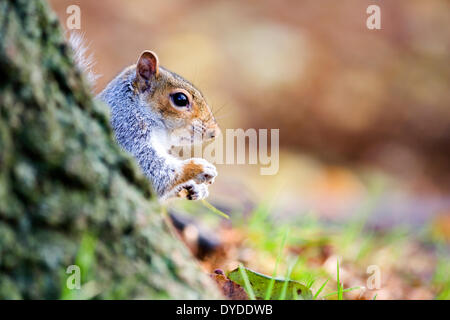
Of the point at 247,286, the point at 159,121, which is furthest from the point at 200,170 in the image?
the point at 247,286

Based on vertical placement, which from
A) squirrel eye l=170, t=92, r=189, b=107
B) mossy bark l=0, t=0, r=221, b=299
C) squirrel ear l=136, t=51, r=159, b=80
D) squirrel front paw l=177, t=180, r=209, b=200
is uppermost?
squirrel ear l=136, t=51, r=159, b=80

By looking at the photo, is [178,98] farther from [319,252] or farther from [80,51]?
[319,252]

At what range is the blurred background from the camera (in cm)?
523

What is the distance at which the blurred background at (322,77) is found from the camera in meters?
5.23

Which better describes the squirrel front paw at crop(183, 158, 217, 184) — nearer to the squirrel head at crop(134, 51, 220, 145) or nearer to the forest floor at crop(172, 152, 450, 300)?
the squirrel head at crop(134, 51, 220, 145)

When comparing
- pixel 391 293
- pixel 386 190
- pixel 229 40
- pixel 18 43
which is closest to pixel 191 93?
pixel 18 43

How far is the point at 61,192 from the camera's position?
3.05 feet

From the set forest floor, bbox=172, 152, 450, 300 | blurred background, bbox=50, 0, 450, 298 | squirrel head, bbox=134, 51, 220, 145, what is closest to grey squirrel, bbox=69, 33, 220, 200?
squirrel head, bbox=134, 51, 220, 145

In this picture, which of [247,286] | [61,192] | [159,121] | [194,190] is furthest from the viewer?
[159,121]

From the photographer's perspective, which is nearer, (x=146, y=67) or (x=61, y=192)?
(x=61, y=192)

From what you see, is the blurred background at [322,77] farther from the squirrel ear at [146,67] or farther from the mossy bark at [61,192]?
the mossy bark at [61,192]

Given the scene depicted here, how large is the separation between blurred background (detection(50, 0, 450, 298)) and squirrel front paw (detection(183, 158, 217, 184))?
10.5ft

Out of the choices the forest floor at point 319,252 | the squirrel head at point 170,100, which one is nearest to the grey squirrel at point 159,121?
the squirrel head at point 170,100

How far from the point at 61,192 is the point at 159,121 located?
971 millimetres
